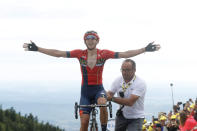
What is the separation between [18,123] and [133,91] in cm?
750

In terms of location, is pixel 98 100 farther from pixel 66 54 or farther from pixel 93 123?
pixel 66 54

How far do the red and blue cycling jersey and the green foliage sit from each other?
551cm

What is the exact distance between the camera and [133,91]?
8.47 m

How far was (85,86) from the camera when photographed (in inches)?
349

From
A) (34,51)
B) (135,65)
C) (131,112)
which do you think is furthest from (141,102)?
(34,51)

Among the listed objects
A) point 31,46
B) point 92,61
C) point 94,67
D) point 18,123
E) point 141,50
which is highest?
point 31,46

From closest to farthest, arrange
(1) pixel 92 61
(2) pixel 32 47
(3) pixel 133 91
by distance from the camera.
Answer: (3) pixel 133 91 < (1) pixel 92 61 < (2) pixel 32 47

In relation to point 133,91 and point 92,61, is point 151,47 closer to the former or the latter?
point 133,91

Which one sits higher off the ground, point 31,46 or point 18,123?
point 31,46

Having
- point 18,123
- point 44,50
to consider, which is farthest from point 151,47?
point 18,123

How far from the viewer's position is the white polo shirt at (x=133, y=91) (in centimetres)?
855

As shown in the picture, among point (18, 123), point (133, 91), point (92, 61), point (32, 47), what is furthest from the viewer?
point (18, 123)

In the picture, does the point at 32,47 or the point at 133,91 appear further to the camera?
the point at 32,47

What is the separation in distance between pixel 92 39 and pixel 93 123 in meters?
1.99
